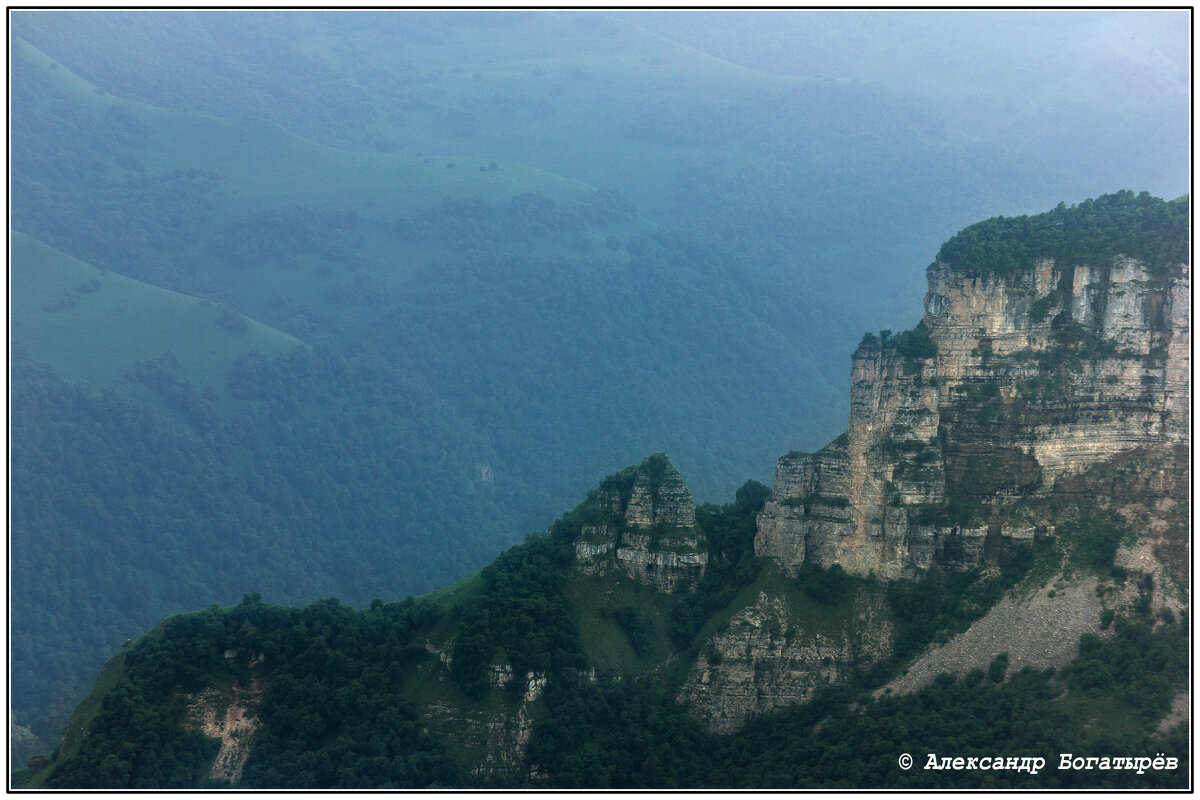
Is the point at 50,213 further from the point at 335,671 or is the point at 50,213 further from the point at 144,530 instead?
the point at 335,671

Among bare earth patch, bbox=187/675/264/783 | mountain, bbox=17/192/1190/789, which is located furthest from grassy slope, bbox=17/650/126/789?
bare earth patch, bbox=187/675/264/783

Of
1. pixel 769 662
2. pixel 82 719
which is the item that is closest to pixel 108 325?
pixel 82 719

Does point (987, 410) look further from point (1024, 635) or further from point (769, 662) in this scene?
point (769, 662)

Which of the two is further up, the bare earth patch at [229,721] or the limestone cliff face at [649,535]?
the limestone cliff face at [649,535]

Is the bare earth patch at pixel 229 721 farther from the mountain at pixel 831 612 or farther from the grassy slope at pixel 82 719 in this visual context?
the grassy slope at pixel 82 719

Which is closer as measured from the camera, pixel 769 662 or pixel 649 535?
pixel 769 662

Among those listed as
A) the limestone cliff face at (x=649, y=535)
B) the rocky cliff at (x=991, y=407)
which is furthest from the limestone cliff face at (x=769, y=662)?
the limestone cliff face at (x=649, y=535)
